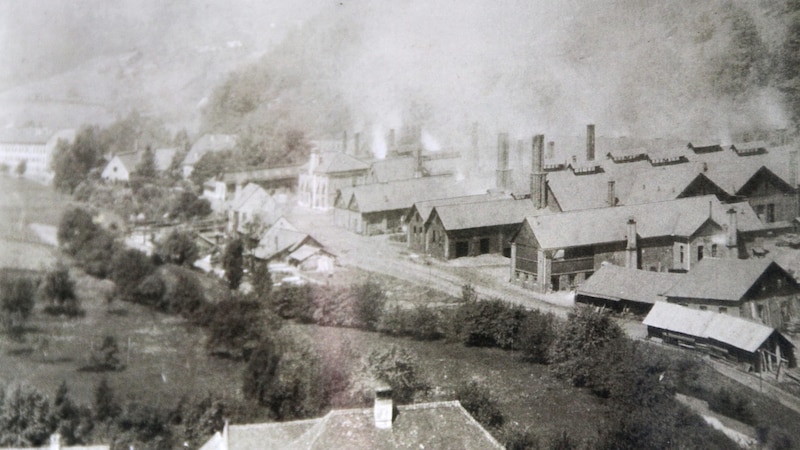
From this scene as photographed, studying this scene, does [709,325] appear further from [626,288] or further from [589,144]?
[589,144]

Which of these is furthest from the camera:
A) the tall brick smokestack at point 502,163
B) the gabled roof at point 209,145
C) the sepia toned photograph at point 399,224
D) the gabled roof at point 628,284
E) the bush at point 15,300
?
the bush at point 15,300

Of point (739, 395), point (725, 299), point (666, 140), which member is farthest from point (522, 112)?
point (739, 395)

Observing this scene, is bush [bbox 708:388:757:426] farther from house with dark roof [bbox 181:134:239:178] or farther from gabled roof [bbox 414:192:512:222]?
house with dark roof [bbox 181:134:239:178]

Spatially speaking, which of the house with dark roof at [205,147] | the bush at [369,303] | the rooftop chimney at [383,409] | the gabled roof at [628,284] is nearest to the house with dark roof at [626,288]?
the gabled roof at [628,284]

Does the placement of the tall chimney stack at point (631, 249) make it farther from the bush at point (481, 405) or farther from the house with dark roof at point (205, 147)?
the house with dark roof at point (205, 147)

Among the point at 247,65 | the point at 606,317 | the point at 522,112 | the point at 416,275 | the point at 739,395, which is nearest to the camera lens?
the point at 739,395

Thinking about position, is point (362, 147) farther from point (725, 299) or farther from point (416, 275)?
point (725, 299)

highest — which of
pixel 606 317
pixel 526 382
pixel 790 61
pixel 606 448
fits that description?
pixel 790 61
